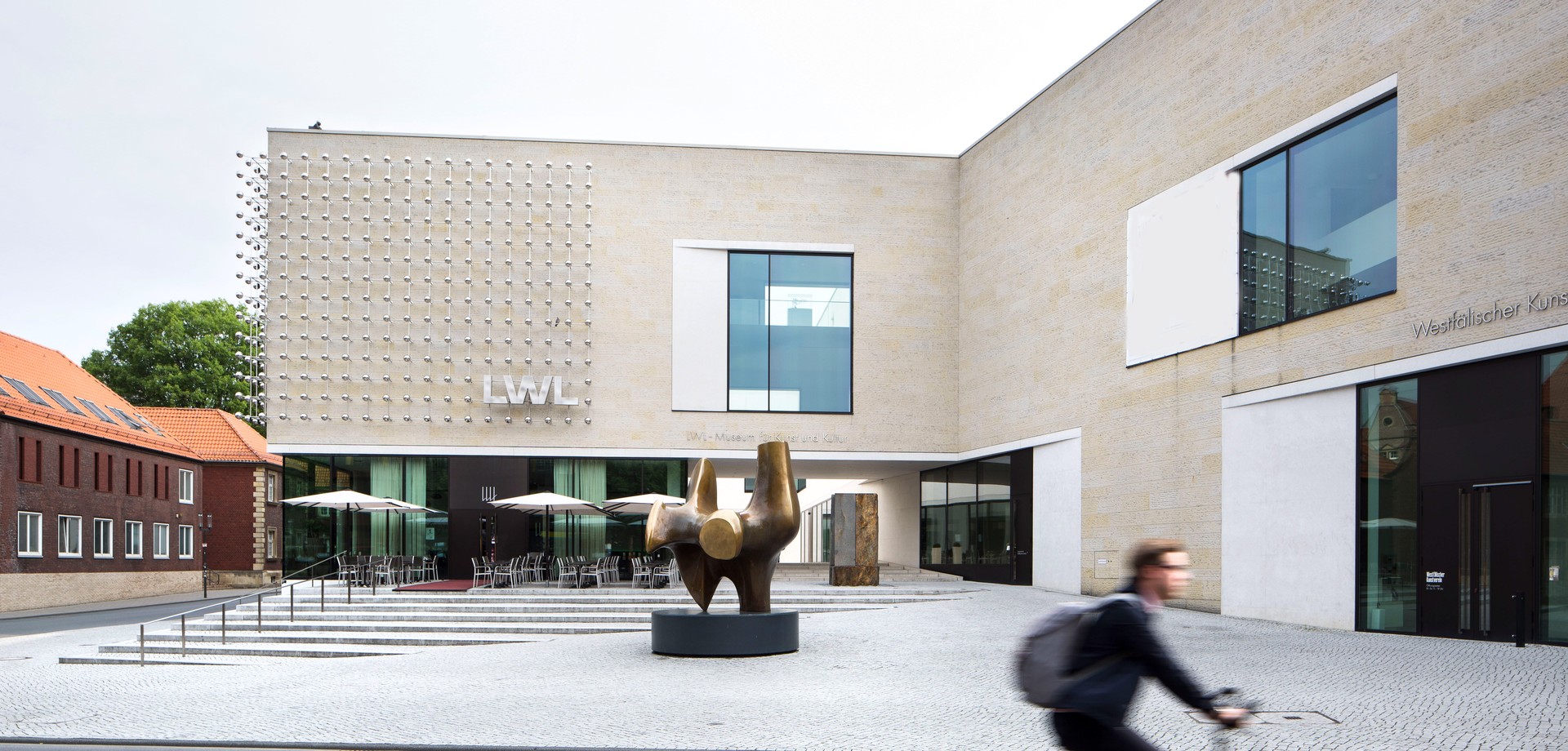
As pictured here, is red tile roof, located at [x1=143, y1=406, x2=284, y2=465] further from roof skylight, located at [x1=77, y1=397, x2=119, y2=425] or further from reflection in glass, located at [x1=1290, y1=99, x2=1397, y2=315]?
reflection in glass, located at [x1=1290, y1=99, x2=1397, y2=315]

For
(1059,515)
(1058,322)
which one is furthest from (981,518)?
(1058,322)

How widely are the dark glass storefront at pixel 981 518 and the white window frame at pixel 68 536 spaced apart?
26.7m

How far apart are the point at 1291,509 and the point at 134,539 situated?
38.1 metres

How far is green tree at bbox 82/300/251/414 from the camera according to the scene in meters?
53.6

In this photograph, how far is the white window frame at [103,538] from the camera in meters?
36.2

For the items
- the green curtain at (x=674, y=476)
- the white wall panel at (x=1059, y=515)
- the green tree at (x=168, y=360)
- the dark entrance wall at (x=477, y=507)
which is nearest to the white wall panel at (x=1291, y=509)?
the white wall panel at (x=1059, y=515)

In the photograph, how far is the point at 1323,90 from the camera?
57.2 ft

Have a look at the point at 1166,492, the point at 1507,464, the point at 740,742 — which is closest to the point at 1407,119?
the point at 1507,464

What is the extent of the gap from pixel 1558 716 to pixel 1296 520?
8.77 meters

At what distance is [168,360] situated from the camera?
178 feet

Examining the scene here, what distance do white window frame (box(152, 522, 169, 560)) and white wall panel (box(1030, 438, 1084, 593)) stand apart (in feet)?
106

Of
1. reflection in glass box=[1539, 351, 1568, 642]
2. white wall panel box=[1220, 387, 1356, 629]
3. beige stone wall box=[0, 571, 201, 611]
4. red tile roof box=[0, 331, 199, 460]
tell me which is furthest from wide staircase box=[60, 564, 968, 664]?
red tile roof box=[0, 331, 199, 460]

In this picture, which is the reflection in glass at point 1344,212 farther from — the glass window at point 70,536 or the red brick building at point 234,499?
the red brick building at point 234,499

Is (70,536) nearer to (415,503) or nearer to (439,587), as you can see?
(415,503)
